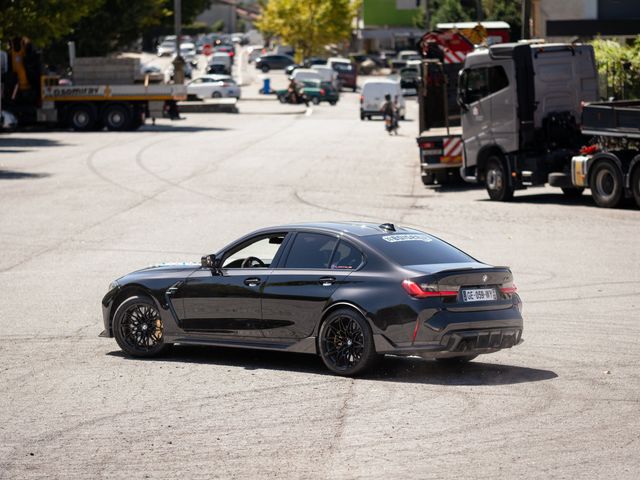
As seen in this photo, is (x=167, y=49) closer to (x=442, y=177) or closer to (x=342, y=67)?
(x=342, y=67)

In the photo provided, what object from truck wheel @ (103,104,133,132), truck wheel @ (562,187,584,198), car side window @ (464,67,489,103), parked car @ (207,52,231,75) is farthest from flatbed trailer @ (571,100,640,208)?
parked car @ (207,52,231,75)

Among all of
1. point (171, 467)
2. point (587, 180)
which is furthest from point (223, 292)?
point (587, 180)

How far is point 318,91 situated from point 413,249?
62.6 m

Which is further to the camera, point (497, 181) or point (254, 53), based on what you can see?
point (254, 53)

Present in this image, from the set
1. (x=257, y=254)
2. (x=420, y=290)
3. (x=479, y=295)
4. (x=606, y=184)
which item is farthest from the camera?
(x=606, y=184)

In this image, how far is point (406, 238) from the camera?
39.2 ft

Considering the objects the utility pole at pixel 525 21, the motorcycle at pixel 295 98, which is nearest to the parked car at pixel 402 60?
the motorcycle at pixel 295 98

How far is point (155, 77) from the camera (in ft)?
174

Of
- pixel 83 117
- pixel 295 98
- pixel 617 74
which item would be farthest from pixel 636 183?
pixel 295 98

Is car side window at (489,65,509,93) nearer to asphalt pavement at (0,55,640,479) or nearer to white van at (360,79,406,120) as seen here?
asphalt pavement at (0,55,640,479)

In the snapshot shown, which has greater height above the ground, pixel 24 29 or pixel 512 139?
pixel 24 29

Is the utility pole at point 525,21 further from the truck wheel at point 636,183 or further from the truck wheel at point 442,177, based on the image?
the truck wheel at point 636,183

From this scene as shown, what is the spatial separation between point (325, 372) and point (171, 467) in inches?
137

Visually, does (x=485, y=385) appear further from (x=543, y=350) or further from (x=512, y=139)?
(x=512, y=139)
